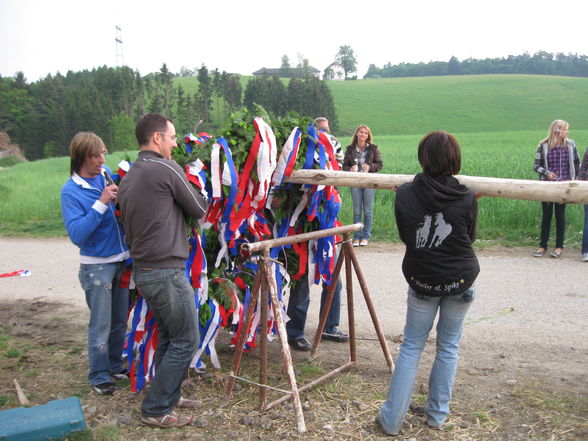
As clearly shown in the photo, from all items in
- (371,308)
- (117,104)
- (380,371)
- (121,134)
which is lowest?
(380,371)

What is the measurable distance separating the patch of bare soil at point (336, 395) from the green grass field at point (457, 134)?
4680 mm

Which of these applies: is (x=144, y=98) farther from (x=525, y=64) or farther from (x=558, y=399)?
(x=525, y=64)

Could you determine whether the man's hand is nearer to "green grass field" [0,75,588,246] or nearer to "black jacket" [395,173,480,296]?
"black jacket" [395,173,480,296]

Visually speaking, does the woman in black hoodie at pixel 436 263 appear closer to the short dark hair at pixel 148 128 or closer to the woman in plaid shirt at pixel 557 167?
the short dark hair at pixel 148 128

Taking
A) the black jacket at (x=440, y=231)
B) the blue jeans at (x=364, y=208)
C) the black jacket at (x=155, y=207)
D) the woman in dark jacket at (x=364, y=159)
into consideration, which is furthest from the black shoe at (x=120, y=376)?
the blue jeans at (x=364, y=208)

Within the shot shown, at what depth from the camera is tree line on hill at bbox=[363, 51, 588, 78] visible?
11056 cm

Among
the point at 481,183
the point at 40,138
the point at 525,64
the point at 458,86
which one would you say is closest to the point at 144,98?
the point at 40,138

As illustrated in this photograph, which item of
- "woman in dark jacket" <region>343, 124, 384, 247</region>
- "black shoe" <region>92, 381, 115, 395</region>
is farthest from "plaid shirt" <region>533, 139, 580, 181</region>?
"black shoe" <region>92, 381, 115, 395</region>

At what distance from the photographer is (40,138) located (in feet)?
201

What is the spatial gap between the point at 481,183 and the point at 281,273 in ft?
6.22

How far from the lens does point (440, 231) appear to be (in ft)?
11.2

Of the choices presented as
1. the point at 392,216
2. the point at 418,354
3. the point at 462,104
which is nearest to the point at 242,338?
the point at 418,354

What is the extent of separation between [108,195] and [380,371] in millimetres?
2716

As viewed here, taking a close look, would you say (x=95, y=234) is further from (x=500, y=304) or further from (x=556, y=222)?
(x=556, y=222)
